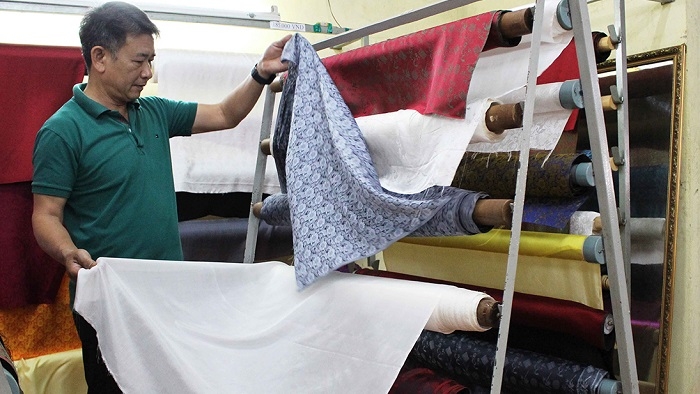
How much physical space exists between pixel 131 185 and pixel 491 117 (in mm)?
920

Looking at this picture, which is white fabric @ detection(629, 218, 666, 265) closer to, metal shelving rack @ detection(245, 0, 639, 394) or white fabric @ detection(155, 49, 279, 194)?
metal shelving rack @ detection(245, 0, 639, 394)

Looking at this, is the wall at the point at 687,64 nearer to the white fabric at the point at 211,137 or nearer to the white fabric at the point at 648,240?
the white fabric at the point at 648,240

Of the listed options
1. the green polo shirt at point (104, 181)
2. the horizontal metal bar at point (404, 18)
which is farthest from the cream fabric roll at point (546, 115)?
the green polo shirt at point (104, 181)

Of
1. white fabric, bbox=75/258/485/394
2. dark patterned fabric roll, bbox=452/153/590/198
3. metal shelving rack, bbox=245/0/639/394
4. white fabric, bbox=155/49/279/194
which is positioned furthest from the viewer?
white fabric, bbox=155/49/279/194

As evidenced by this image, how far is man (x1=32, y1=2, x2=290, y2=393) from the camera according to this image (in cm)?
169

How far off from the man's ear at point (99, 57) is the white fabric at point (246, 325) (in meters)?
0.53

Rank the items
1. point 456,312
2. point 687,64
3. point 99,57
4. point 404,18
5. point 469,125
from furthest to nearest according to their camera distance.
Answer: point 687,64
point 99,57
point 404,18
point 469,125
point 456,312

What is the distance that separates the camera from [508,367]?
1.44 metres

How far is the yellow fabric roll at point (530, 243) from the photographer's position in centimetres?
140

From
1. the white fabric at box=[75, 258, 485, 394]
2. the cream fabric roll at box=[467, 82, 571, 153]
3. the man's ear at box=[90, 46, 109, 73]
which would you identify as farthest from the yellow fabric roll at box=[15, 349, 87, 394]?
the cream fabric roll at box=[467, 82, 571, 153]

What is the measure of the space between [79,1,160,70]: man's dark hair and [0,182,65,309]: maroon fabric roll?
520 mm

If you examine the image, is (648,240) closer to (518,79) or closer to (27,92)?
(518,79)

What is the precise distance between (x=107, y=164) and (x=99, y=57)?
0.27m

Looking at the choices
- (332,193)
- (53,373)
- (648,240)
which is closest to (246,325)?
(332,193)
